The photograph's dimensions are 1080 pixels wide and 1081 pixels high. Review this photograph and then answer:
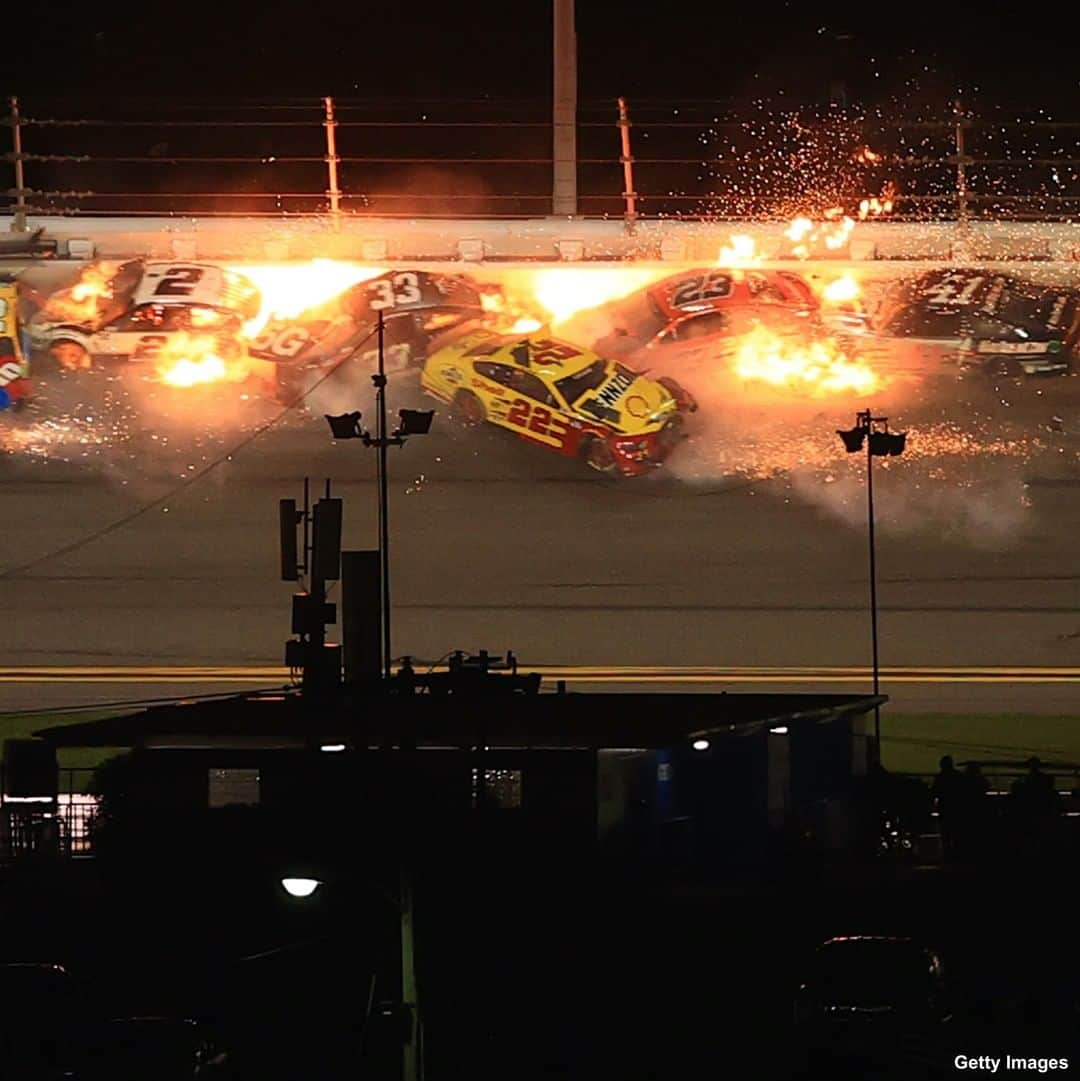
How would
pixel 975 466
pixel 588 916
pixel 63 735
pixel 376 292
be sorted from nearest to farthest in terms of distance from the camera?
pixel 588 916 → pixel 63 735 → pixel 975 466 → pixel 376 292

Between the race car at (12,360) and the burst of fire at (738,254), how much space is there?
6.55 metres

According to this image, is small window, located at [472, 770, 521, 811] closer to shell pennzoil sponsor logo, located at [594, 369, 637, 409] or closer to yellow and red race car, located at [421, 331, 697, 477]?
yellow and red race car, located at [421, 331, 697, 477]

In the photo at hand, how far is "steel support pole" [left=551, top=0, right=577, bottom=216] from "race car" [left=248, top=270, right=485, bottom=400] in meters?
1.31

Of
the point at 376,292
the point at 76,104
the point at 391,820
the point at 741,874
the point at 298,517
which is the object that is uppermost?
the point at 76,104

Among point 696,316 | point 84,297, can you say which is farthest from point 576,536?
point 84,297

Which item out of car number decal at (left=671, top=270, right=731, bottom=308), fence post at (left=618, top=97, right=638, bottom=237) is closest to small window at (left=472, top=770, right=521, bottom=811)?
car number decal at (left=671, top=270, right=731, bottom=308)

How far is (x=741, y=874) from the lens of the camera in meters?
12.1

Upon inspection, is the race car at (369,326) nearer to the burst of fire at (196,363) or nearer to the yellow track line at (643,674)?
the burst of fire at (196,363)

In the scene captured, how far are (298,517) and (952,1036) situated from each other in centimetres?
683

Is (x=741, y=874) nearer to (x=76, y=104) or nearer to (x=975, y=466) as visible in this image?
(x=975, y=466)

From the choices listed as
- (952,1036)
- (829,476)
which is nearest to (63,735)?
(952,1036)

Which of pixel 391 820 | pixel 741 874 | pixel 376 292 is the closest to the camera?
pixel 391 820

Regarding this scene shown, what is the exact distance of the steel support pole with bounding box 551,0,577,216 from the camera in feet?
62.8

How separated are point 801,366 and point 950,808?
26.9 ft
